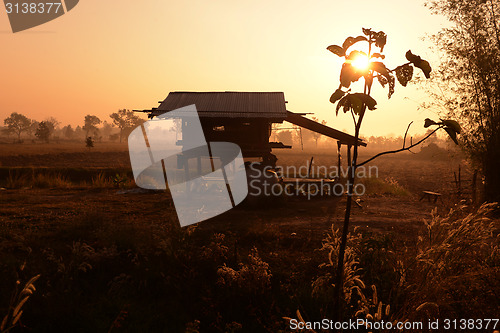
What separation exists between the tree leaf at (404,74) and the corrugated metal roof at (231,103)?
39.7 ft

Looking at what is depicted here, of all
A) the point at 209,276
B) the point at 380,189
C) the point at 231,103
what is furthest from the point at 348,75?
the point at 380,189

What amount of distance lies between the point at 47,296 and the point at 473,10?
1565 centimetres

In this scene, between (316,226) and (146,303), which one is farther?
(316,226)

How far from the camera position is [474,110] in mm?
12016

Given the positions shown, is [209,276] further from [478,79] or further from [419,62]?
[478,79]

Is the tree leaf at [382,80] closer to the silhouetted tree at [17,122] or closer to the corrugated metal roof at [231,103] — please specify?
the corrugated metal roof at [231,103]

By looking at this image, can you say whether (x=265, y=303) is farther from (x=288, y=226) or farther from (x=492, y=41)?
(x=492, y=41)

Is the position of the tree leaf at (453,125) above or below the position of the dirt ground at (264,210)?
above

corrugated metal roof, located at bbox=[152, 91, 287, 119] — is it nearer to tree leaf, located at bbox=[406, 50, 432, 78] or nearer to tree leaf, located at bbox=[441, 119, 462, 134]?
tree leaf, located at bbox=[406, 50, 432, 78]

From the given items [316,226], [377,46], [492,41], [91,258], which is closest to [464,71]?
[492,41]

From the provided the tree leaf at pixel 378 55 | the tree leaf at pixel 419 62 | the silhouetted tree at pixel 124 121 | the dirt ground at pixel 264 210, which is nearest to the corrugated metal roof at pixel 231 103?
the dirt ground at pixel 264 210

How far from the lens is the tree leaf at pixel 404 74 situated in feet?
7.21

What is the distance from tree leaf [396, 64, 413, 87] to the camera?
7.21 feet

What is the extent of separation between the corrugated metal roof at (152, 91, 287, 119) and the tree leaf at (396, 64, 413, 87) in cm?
1210
